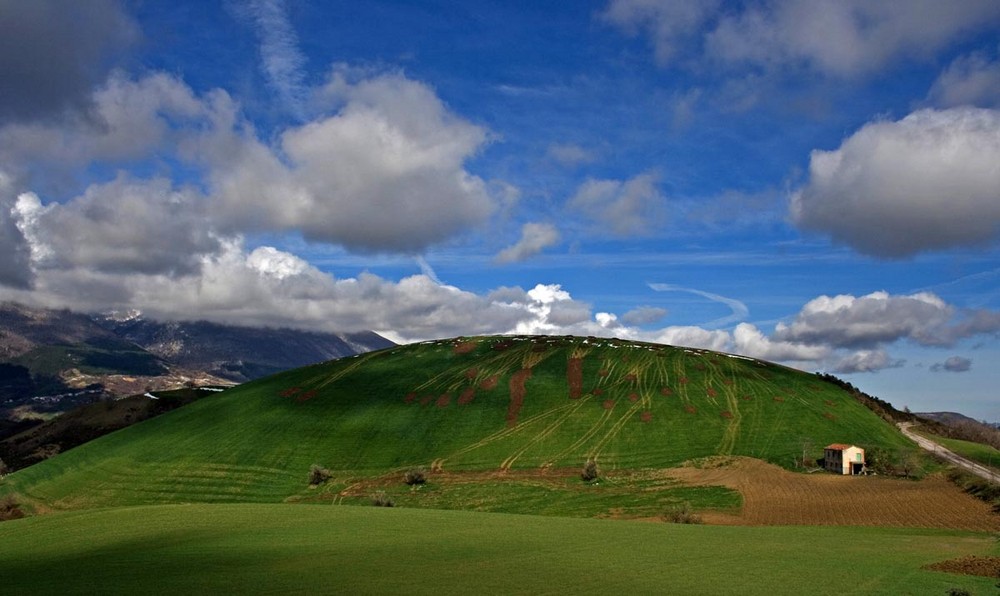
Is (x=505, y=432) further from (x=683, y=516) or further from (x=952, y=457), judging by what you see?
(x=952, y=457)

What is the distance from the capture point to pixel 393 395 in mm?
166625

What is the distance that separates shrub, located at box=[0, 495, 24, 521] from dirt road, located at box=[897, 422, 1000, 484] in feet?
521

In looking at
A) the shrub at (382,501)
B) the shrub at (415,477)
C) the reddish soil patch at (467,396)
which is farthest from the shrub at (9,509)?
the reddish soil patch at (467,396)

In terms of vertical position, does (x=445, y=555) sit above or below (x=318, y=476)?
above

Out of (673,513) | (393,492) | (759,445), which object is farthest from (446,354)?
(673,513)

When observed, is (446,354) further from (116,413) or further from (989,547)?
(989,547)

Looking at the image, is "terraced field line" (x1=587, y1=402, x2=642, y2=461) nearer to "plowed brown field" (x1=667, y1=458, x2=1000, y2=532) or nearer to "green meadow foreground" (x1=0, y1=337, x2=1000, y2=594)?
"green meadow foreground" (x1=0, y1=337, x2=1000, y2=594)

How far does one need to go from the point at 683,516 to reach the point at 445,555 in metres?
48.0

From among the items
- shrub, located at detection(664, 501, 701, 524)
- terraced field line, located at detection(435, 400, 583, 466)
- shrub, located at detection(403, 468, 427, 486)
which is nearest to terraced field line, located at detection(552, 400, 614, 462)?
terraced field line, located at detection(435, 400, 583, 466)

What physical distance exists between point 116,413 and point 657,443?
166 m

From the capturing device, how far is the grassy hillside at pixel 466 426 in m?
126

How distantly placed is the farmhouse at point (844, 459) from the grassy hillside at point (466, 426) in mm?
5432

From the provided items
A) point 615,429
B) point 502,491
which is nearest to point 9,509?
point 502,491

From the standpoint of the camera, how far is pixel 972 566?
42312 mm
